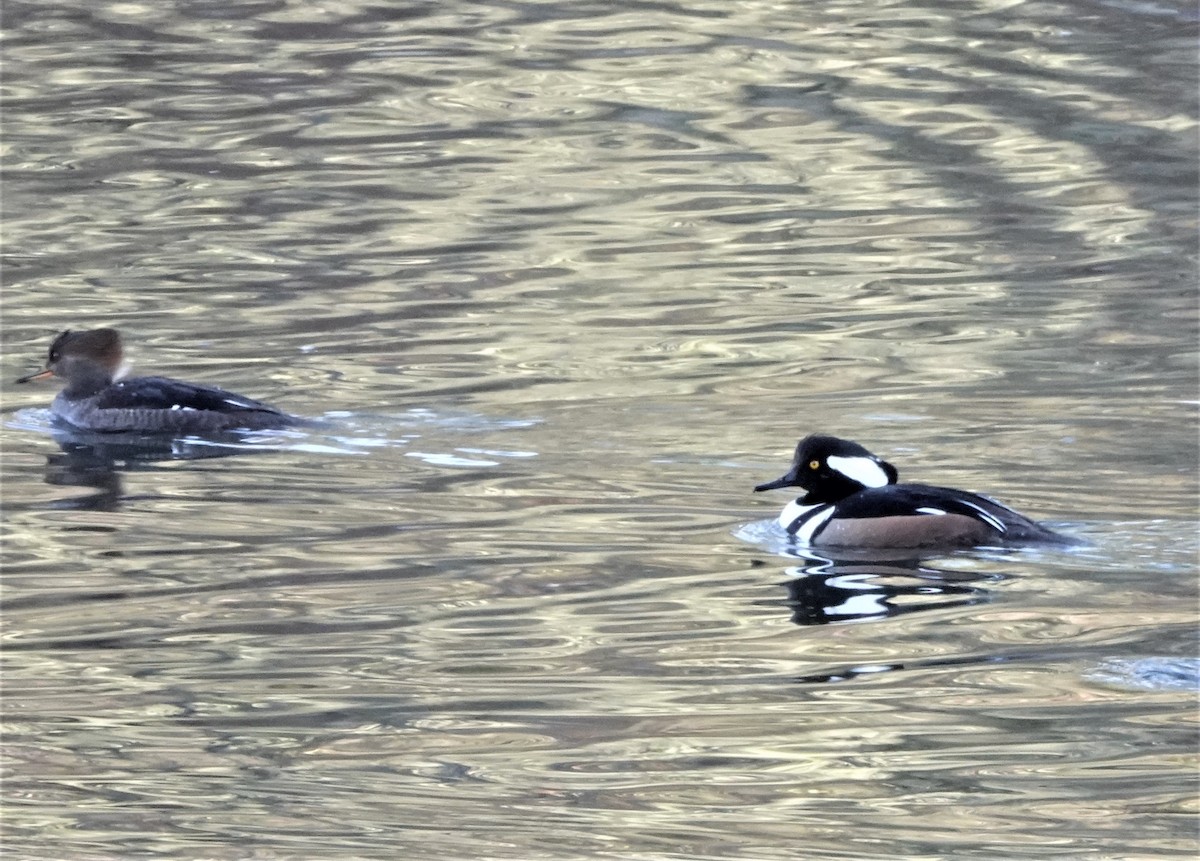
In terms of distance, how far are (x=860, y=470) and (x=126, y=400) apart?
15.2ft

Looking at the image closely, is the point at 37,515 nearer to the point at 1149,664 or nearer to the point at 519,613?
the point at 519,613

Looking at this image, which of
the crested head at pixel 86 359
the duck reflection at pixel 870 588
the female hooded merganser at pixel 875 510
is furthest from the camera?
the crested head at pixel 86 359

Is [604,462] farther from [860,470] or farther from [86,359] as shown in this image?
[86,359]

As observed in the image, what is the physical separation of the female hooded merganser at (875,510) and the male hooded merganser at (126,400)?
11.3 ft

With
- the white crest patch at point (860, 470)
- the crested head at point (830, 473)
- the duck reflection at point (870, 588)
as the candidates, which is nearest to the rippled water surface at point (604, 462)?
the duck reflection at point (870, 588)

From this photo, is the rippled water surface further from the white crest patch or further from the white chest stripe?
the white crest patch

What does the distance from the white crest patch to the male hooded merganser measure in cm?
352

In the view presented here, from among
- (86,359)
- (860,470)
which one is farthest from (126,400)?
(860,470)

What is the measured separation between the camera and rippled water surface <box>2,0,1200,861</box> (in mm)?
6402

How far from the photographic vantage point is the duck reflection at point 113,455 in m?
11.4

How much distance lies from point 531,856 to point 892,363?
8.11 m

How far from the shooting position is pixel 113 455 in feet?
39.9

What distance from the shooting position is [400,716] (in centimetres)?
720

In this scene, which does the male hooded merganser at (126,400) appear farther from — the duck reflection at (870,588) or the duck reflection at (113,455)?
the duck reflection at (870,588)
